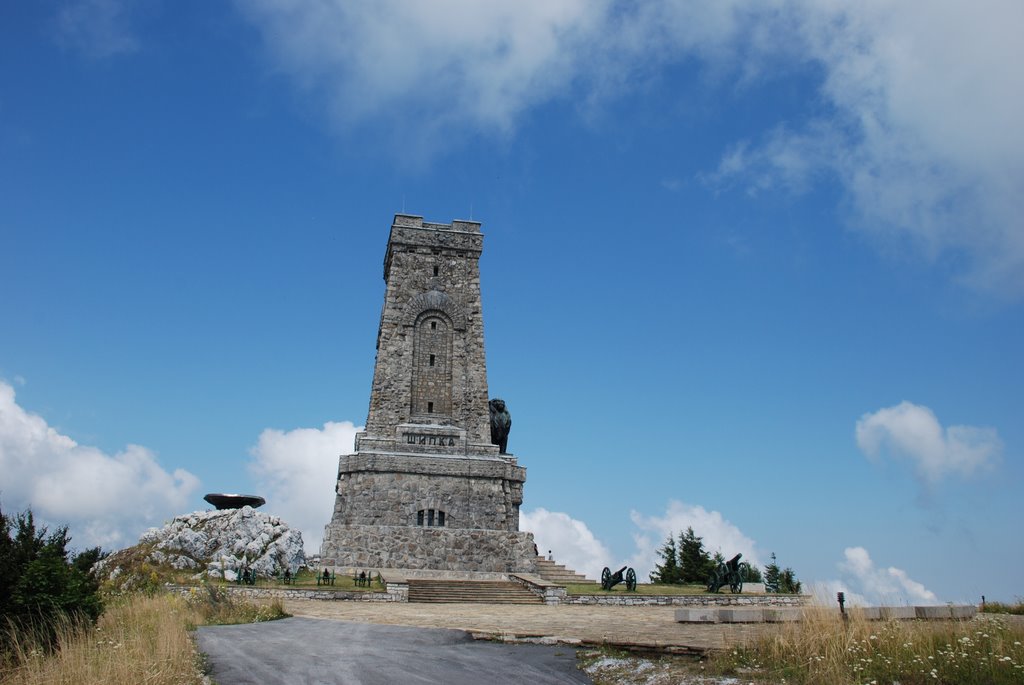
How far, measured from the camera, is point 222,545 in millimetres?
29547

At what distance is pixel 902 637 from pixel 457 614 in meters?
11.8

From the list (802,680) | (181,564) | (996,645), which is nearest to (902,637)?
(996,645)

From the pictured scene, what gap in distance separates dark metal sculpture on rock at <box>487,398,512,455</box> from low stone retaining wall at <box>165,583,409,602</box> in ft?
44.8

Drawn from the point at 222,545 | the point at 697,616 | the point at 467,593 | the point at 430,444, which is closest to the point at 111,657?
the point at 697,616

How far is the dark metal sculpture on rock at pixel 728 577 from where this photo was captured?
27.0 metres

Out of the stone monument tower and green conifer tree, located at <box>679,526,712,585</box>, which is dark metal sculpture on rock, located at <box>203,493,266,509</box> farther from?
green conifer tree, located at <box>679,526,712,585</box>

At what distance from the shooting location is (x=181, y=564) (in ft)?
91.7

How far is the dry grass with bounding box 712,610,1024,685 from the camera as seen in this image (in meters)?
8.48

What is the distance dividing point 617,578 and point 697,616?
13669 mm

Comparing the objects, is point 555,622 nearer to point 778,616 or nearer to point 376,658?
point 778,616

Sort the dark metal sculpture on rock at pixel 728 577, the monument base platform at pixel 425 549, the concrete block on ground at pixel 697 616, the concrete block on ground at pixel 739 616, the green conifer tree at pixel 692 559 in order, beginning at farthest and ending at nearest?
the green conifer tree at pixel 692 559 → the monument base platform at pixel 425 549 → the dark metal sculpture on rock at pixel 728 577 → the concrete block on ground at pixel 697 616 → the concrete block on ground at pixel 739 616

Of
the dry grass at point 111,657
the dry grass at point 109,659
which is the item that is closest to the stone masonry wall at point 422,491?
the dry grass at point 111,657

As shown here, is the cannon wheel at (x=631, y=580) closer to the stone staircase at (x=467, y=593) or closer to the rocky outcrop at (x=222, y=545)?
the stone staircase at (x=467, y=593)

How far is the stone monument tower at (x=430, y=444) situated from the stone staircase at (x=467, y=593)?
4.68 meters
